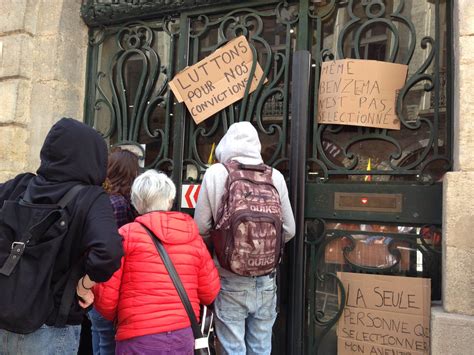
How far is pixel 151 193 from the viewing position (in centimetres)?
238

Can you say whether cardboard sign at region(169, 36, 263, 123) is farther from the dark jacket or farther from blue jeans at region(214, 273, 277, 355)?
the dark jacket

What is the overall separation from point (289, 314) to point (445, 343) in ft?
3.41

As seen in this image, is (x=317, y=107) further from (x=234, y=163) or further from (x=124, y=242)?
(x=124, y=242)

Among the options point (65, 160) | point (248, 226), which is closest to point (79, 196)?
point (65, 160)

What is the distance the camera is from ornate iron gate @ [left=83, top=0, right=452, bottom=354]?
3.08 meters

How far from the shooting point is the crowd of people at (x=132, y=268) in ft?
6.43

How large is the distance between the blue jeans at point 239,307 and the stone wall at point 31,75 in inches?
93.9

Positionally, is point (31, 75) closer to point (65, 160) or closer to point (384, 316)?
point (65, 160)

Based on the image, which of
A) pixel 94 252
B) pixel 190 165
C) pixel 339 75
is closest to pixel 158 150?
pixel 190 165

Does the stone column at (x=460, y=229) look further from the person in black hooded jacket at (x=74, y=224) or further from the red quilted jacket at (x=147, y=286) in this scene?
the person in black hooded jacket at (x=74, y=224)

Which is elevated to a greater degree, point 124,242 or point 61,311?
point 124,242

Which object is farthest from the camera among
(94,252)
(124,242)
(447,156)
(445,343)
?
(447,156)

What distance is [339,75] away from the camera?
10.7 feet

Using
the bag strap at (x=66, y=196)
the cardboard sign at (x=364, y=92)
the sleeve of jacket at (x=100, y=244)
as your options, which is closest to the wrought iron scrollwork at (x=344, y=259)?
the cardboard sign at (x=364, y=92)
